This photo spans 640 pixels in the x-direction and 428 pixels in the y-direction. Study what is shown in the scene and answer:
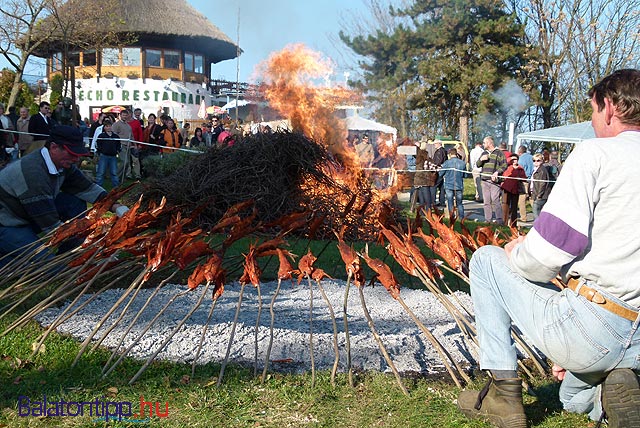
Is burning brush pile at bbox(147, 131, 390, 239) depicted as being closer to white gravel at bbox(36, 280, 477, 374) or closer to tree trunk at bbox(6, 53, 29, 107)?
white gravel at bbox(36, 280, 477, 374)

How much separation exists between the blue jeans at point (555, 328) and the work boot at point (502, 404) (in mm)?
87

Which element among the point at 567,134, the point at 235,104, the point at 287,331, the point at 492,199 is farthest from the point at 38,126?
the point at 567,134

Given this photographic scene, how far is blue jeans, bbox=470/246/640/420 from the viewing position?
253 centimetres

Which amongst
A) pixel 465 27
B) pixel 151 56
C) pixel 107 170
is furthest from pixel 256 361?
pixel 151 56

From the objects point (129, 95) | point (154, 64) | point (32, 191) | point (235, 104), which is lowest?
point (32, 191)

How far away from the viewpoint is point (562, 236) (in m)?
2.47

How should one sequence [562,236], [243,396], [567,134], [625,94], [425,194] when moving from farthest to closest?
[567,134] < [425,194] < [243,396] < [625,94] < [562,236]

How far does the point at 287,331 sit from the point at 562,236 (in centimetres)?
236

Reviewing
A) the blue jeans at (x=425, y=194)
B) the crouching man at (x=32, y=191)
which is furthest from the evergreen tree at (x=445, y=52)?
the crouching man at (x=32, y=191)

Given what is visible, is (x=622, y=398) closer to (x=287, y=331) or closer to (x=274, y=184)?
(x=287, y=331)

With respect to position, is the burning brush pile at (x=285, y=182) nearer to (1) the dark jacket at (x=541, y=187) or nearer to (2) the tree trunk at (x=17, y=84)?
(1) the dark jacket at (x=541, y=187)

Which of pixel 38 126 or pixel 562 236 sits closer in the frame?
pixel 562 236

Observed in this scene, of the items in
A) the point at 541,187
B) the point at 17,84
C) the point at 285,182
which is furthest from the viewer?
the point at 17,84

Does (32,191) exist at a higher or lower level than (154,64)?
lower
